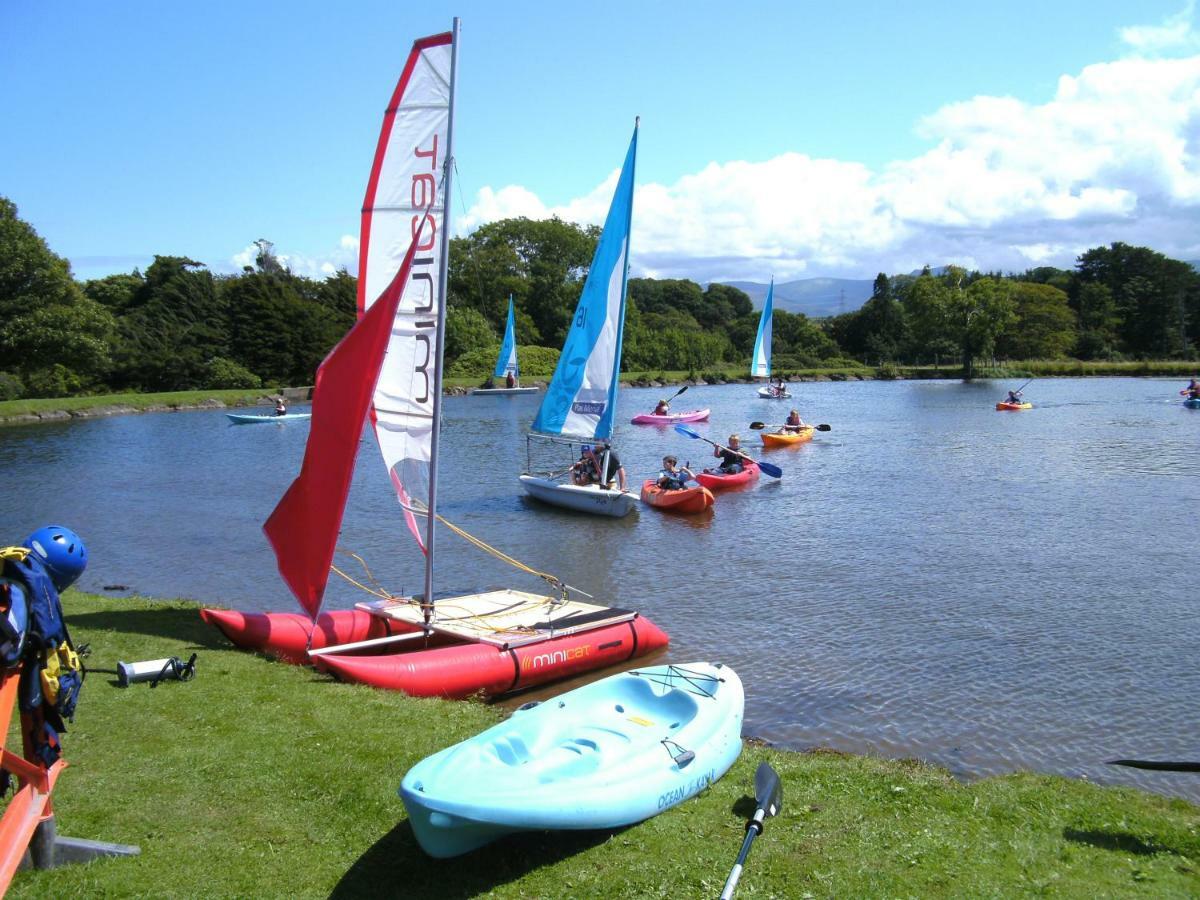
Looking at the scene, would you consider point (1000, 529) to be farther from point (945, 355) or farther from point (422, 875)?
point (945, 355)

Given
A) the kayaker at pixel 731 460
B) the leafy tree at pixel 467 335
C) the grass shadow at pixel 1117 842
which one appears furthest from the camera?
the leafy tree at pixel 467 335

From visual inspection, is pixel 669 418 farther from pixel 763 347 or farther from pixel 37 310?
pixel 37 310

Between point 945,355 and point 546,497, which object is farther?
point 945,355

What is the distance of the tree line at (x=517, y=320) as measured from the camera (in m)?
53.1

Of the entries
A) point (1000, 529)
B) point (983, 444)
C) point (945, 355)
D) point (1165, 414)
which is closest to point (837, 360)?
point (945, 355)

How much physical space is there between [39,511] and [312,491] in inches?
667

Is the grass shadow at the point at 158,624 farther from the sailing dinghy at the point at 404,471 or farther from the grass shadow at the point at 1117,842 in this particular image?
the grass shadow at the point at 1117,842

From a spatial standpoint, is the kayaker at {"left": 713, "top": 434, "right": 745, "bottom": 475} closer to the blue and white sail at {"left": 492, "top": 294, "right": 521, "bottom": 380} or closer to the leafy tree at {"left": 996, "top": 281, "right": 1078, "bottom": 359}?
the blue and white sail at {"left": 492, "top": 294, "right": 521, "bottom": 380}

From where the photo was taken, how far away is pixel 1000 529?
2072 centimetres

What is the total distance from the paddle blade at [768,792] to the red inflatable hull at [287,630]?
20.3 ft

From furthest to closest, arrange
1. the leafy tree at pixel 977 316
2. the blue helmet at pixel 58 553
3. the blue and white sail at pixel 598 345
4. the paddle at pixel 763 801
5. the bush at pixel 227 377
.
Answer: the leafy tree at pixel 977 316 → the bush at pixel 227 377 → the blue and white sail at pixel 598 345 → the paddle at pixel 763 801 → the blue helmet at pixel 58 553

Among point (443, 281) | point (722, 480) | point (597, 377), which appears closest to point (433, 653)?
point (443, 281)

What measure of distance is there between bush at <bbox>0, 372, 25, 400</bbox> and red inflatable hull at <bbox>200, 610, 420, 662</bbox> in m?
51.3

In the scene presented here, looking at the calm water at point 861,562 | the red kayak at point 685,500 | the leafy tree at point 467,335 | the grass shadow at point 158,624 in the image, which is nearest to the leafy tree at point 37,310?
the calm water at point 861,562
